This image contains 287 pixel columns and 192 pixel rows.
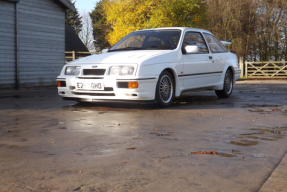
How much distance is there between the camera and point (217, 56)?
9547 millimetres

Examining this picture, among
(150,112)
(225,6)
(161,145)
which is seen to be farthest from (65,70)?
(225,6)

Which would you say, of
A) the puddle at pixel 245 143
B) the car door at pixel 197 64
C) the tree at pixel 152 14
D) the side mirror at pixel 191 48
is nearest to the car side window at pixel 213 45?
the car door at pixel 197 64

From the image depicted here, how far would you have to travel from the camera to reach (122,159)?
3592mm

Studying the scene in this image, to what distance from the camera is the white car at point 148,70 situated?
23.6 ft

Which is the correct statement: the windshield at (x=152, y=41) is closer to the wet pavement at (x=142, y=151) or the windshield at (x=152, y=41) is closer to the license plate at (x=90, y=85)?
the license plate at (x=90, y=85)

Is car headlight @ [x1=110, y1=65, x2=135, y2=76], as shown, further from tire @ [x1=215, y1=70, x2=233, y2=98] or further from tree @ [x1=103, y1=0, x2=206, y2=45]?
tree @ [x1=103, y1=0, x2=206, y2=45]

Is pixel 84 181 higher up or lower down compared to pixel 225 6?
lower down

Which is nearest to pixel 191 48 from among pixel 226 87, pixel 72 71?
pixel 226 87

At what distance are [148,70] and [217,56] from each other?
290cm

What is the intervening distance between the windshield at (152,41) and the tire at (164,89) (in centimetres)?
77

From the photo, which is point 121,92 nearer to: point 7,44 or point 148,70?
point 148,70

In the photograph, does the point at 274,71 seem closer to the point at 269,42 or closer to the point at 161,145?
the point at 269,42

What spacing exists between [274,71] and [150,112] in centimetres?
2258

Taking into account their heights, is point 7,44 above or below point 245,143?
above
